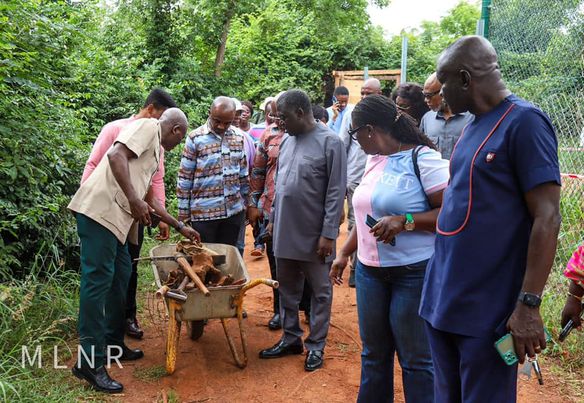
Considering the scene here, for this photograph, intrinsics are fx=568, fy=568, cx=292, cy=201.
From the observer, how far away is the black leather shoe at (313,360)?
4.50m

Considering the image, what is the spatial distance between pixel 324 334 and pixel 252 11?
1068 centimetres

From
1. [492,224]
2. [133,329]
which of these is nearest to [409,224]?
[492,224]

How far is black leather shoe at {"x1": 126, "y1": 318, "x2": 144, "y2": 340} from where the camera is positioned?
16.6 ft

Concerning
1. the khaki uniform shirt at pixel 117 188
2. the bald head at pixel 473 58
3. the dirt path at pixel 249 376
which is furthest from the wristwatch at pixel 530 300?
the khaki uniform shirt at pixel 117 188

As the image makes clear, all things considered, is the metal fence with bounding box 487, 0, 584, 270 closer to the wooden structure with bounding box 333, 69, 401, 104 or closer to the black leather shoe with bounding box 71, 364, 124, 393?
the black leather shoe with bounding box 71, 364, 124, 393

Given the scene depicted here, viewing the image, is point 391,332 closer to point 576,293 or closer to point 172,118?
point 576,293

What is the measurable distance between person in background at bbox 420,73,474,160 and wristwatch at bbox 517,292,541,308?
294 cm

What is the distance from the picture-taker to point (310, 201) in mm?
4398

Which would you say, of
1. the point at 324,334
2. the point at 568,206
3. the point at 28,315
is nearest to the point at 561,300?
the point at 568,206

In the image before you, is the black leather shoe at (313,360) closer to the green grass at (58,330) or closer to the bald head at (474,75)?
the green grass at (58,330)

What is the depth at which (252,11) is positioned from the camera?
13.6 meters

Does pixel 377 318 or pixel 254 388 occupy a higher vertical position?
pixel 377 318

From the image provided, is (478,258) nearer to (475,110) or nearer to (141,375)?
(475,110)

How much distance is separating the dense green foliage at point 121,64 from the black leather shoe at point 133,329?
100 centimetres
